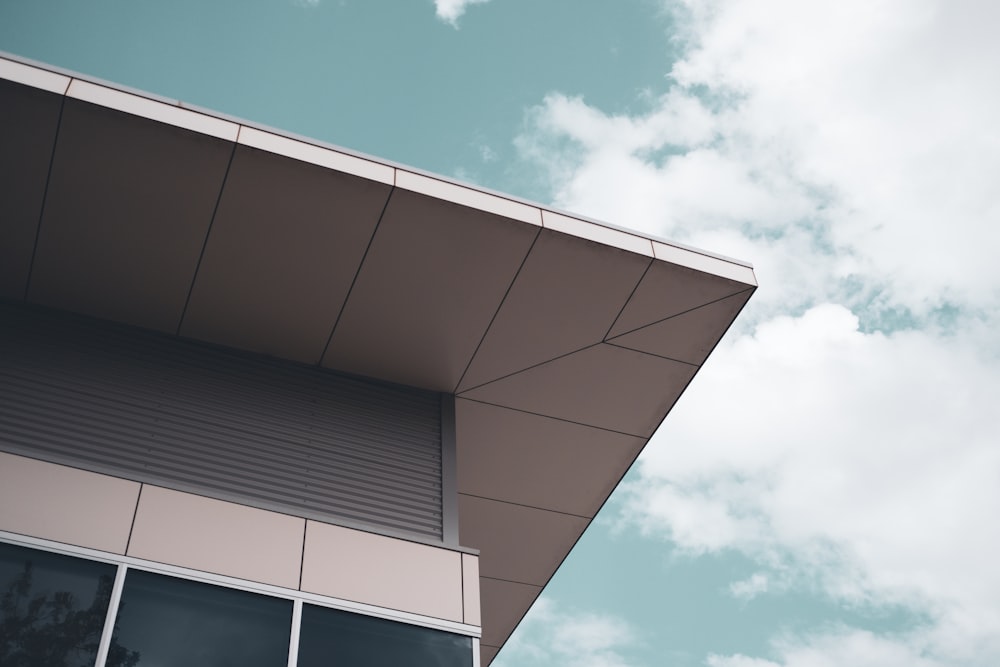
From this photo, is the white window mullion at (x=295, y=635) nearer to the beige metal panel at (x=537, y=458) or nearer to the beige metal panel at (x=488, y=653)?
the beige metal panel at (x=537, y=458)

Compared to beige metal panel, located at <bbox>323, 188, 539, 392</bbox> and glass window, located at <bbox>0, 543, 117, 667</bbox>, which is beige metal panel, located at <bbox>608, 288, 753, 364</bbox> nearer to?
beige metal panel, located at <bbox>323, 188, 539, 392</bbox>

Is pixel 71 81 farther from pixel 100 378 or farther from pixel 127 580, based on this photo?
pixel 127 580

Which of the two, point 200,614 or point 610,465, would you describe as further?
point 610,465

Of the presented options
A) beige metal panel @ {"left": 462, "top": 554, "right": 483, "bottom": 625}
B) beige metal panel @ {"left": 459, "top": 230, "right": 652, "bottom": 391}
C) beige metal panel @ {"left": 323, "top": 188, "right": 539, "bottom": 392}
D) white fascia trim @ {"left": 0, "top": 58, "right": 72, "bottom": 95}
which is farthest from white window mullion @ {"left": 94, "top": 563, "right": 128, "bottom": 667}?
beige metal panel @ {"left": 459, "top": 230, "right": 652, "bottom": 391}

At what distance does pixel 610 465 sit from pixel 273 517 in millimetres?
4569

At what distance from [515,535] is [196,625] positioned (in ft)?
18.2

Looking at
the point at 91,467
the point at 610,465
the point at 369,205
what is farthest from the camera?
the point at 610,465

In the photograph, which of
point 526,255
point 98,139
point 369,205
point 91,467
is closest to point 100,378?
point 91,467

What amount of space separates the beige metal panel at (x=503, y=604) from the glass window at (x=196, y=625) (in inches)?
221

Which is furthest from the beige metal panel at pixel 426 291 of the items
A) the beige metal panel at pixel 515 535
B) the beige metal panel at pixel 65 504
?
the beige metal panel at pixel 65 504

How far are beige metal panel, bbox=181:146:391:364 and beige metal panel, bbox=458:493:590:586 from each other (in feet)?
9.95

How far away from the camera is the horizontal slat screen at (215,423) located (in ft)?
30.9

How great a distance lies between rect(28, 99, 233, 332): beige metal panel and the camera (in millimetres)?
9156

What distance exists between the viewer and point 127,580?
8172 mm
